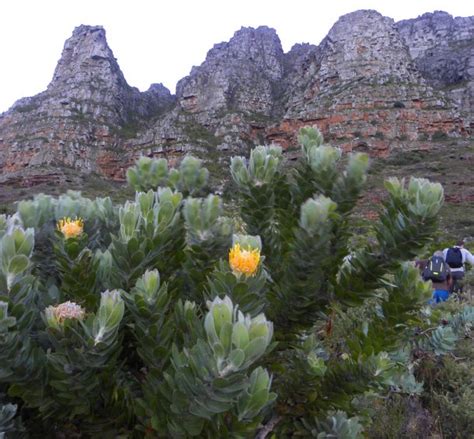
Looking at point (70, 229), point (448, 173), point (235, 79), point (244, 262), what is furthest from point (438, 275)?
point (235, 79)

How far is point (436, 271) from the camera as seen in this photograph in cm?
680

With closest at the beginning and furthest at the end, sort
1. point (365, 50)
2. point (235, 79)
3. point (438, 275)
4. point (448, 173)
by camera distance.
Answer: point (438, 275), point (448, 173), point (365, 50), point (235, 79)

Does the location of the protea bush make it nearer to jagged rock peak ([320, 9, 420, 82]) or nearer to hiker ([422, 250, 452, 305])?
hiker ([422, 250, 452, 305])

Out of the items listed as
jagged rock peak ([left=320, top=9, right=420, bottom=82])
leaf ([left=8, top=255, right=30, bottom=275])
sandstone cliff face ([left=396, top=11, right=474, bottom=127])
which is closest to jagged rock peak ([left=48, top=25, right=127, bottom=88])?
jagged rock peak ([left=320, top=9, right=420, bottom=82])

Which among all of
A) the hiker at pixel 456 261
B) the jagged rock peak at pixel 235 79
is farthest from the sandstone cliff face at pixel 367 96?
the hiker at pixel 456 261

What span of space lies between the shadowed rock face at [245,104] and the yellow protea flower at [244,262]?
48813mm

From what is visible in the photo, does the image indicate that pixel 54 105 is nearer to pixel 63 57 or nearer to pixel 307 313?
pixel 63 57

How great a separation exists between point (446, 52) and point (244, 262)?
9309cm

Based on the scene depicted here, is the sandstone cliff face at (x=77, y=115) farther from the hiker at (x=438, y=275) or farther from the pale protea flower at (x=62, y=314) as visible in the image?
the pale protea flower at (x=62, y=314)

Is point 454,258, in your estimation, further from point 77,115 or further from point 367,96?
point 77,115

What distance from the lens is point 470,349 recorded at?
3844mm

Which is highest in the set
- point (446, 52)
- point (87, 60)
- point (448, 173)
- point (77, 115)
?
point (87, 60)

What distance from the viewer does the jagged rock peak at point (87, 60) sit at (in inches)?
2872

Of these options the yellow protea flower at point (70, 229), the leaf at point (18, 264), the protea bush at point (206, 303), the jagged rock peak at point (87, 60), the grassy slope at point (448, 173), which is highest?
the jagged rock peak at point (87, 60)
